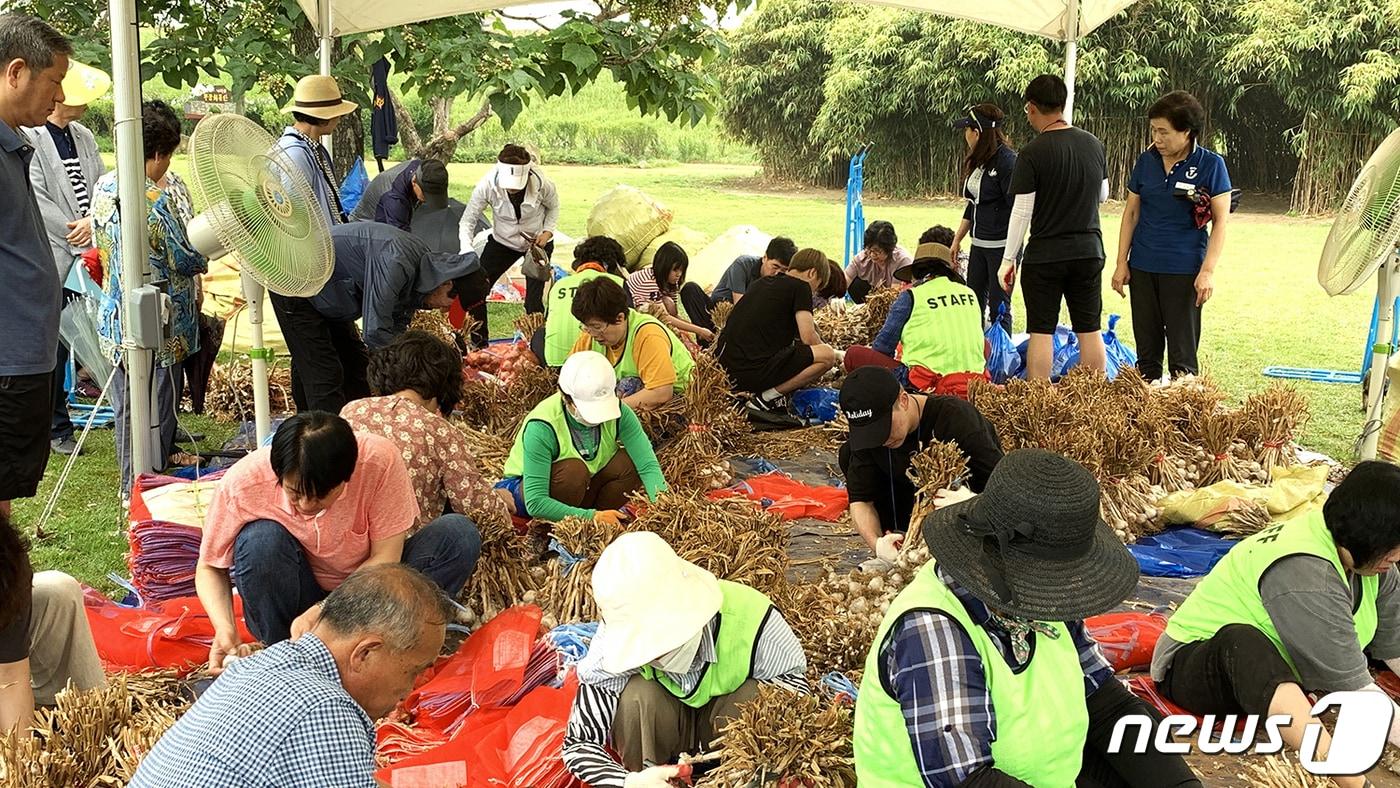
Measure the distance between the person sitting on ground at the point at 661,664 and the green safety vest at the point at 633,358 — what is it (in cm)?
246

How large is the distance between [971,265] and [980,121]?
0.83 m

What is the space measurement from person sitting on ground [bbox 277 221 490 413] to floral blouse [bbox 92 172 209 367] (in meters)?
0.43

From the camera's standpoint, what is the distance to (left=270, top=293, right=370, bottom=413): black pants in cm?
475

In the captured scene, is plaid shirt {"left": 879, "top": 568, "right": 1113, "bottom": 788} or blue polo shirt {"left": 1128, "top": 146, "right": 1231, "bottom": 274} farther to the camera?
blue polo shirt {"left": 1128, "top": 146, "right": 1231, "bottom": 274}

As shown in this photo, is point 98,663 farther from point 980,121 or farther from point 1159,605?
point 980,121

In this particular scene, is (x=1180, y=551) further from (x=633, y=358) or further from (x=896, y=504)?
(x=633, y=358)

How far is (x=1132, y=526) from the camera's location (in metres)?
4.30

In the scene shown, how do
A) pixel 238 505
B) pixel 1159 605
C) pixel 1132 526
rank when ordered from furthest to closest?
pixel 1132 526
pixel 1159 605
pixel 238 505

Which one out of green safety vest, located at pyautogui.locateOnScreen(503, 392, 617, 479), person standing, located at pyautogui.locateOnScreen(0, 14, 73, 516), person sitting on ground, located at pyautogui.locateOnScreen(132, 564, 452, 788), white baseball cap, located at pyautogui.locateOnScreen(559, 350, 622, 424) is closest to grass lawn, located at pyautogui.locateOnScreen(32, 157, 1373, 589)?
person standing, located at pyautogui.locateOnScreen(0, 14, 73, 516)

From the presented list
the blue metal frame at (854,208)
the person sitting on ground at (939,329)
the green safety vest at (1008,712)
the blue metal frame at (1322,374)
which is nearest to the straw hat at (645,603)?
the green safety vest at (1008,712)

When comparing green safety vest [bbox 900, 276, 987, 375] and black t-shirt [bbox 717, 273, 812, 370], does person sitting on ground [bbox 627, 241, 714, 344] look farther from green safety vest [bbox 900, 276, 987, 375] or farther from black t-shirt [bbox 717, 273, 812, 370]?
green safety vest [bbox 900, 276, 987, 375]

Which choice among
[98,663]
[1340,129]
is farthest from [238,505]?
[1340,129]

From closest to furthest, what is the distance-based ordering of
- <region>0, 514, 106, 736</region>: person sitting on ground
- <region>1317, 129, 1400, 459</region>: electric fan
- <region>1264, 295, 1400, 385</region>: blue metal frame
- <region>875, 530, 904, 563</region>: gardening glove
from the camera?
<region>0, 514, 106, 736</region>: person sitting on ground < <region>875, 530, 904, 563</region>: gardening glove < <region>1317, 129, 1400, 459</region>: electric fan < <region>1264, 295, 1400, 385</region>: blue metal frame

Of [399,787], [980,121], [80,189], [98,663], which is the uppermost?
[980,121]
